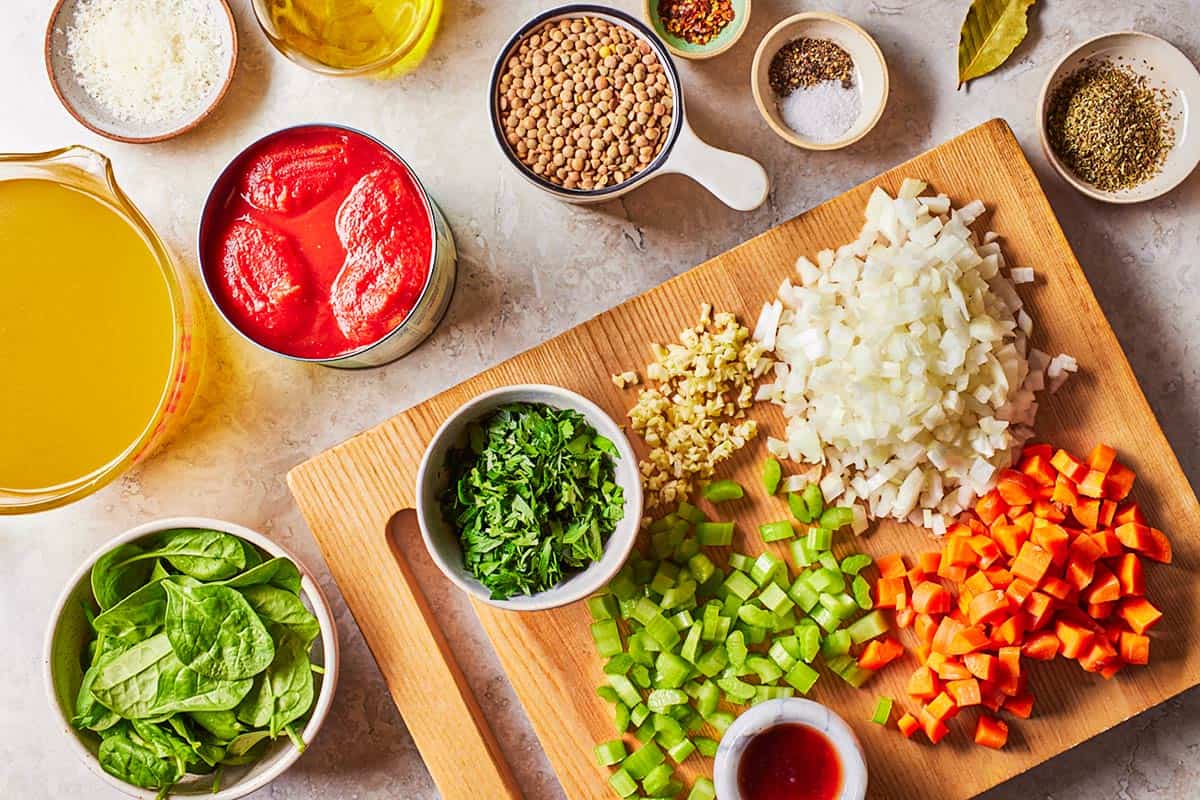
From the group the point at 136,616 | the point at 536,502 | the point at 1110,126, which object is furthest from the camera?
the point at 1110,126

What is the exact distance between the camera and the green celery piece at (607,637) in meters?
1.89

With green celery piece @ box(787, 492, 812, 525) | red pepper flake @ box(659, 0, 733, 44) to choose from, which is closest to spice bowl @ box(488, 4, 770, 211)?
red pepper flake @ box(659, 0, 733, 44)

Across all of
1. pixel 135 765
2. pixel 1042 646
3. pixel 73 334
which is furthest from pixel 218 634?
pixel 1042 646

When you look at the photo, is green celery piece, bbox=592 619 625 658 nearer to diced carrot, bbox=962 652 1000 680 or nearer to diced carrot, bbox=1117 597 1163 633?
diced carrot, bbox=962 652 1000 680

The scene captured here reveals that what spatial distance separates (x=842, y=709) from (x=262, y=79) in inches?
67.4

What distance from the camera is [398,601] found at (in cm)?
193

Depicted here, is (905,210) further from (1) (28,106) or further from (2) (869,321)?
(1) (28,106)

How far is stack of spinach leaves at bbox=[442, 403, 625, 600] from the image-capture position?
5.74ft

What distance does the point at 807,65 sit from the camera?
204cm

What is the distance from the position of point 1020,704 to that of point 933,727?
0.17 m

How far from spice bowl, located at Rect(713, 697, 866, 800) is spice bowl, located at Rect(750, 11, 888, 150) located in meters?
1.05

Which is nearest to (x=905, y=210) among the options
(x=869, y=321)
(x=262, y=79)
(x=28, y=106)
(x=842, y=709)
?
(x=869, y=321)

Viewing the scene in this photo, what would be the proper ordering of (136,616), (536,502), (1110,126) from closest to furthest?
1. (536,502)
2. (136,616)
3. (1110,126)

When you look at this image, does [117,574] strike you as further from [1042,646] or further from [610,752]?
[1042,646]
